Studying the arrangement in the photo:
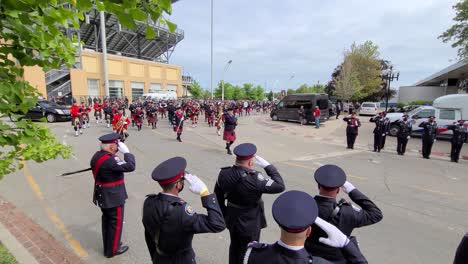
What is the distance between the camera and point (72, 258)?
3625mm

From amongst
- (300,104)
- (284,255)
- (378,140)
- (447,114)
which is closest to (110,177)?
(284,255)

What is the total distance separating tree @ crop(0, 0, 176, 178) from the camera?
1714mm

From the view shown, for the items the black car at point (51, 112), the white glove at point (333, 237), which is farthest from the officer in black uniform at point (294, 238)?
the black car at point (51, 112)

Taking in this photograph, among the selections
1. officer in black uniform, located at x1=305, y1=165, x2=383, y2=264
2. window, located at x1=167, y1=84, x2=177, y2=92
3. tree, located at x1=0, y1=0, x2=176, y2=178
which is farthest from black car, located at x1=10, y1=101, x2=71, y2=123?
window, located at x1=167, y1=84, x2=177, y2=92

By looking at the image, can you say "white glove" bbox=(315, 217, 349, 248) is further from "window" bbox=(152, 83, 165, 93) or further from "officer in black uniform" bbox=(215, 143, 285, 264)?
"window" bbox=(152, 83, 165, 93)

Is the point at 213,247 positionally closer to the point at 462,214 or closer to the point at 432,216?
the point at 432,216

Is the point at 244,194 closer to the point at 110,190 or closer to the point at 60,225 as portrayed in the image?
the point at 110,190

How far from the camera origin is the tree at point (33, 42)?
1714 mm

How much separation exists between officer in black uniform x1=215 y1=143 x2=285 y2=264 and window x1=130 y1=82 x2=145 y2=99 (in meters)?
51.2

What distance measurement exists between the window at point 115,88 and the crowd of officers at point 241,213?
47.7m

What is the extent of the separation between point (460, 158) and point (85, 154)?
48.9ft

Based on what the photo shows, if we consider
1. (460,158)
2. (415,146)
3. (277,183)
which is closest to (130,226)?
(277,183)

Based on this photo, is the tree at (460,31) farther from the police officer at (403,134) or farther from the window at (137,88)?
the window at (137,88)

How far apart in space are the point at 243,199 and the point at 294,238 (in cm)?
151
